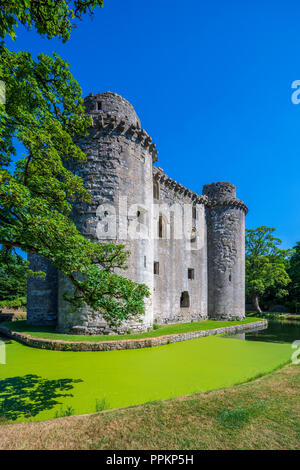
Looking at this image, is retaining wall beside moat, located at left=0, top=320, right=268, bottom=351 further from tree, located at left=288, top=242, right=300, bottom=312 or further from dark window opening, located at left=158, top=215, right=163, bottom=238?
tree, located at left=288, top=242, right=300, bottom=312

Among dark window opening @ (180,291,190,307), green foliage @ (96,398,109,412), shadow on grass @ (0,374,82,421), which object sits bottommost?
dark window opening @ (180,291,190,307)

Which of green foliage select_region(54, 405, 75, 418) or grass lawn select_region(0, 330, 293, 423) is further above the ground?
green foliage select_region(54, 405, 75, 418)

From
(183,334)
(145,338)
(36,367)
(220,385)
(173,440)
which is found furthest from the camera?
(183,334)

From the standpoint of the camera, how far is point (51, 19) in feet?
14.0

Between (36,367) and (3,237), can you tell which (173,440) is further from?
(36,367)

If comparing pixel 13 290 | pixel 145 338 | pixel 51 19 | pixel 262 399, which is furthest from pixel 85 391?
pixel 13 290

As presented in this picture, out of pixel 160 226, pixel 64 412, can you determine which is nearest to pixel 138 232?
pixel 160 226

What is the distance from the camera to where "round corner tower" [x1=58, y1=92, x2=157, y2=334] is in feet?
35.6

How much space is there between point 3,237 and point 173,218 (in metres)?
14.3

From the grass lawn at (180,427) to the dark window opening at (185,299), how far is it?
1470 cm

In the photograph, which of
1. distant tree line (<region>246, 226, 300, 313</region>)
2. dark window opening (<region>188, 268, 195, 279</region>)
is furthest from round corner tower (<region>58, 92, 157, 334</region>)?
distant tree line (<region>246, 226, 300, 313</region>)

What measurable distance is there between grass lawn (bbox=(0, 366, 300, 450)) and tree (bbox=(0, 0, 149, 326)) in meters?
1.64

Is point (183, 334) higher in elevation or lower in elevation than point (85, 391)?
lower

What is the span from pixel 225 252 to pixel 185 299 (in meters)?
5.45
